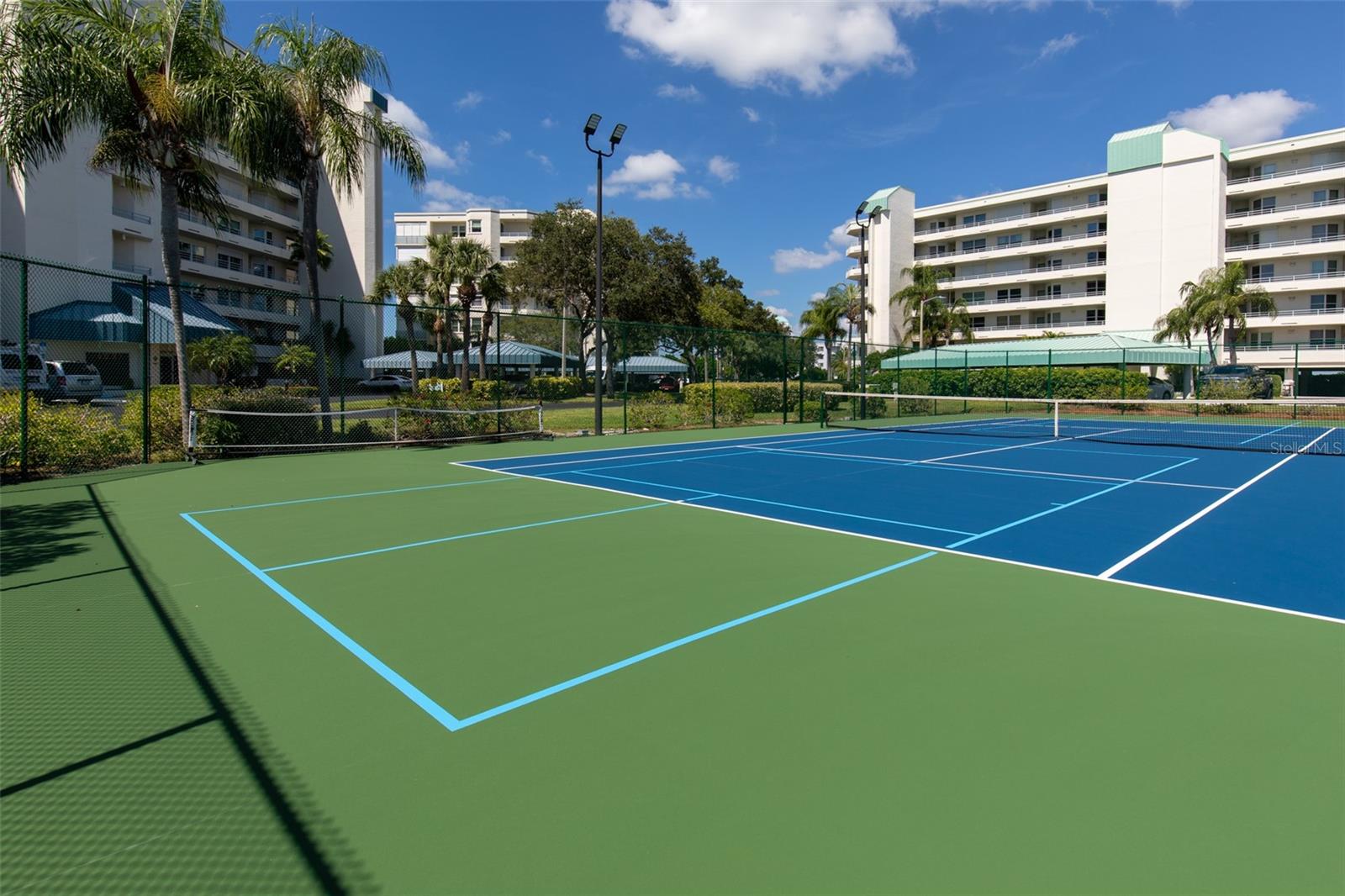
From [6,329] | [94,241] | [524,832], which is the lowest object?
[524,832]

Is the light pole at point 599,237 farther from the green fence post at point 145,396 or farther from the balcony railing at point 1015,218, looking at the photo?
the balcony railing at point 1015,218

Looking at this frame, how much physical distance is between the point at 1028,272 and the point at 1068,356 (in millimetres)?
32078

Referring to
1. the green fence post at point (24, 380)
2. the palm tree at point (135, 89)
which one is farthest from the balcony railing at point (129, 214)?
the green fence post at point (24, 380)

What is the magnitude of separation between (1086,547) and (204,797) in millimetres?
7499

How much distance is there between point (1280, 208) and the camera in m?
58.5

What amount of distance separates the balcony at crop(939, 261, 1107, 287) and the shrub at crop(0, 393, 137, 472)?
236ft

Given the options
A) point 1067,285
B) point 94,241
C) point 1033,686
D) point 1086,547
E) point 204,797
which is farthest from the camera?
point 1067,285

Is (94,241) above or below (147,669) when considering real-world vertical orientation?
above

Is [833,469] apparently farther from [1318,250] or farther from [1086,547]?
[1318,250]

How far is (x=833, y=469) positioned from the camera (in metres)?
13.5

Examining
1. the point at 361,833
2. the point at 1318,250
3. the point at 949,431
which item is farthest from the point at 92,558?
the point at 1318,250

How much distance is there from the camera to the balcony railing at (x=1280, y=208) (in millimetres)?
56781

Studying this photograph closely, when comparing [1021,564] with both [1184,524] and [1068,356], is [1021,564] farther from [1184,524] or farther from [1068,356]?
[1068,356]

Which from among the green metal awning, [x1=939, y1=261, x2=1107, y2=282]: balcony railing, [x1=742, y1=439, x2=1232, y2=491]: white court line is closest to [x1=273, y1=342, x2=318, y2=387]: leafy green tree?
[x1=742, y1=439, x2=1232, y2=491]: white court line
